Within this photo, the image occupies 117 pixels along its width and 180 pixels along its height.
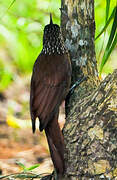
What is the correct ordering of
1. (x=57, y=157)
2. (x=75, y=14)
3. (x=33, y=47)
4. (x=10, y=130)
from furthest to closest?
(x=33, y=47) < (x=10, y=130) < (x=75, y=14) < (x=57, y=157)

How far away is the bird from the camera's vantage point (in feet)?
9.42

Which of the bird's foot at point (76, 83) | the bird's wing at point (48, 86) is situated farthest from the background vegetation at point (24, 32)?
the bird's foot at point (76, 83)

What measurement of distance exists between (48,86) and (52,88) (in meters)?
0.03

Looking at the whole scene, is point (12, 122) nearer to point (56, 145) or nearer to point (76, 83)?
point (76, 83)

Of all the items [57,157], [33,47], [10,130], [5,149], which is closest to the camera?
[57,157]

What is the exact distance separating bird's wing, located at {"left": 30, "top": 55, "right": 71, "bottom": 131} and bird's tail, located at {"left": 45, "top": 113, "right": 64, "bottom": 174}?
0.06 meters

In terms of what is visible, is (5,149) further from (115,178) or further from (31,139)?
(115,178)

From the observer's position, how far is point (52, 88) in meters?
3.22

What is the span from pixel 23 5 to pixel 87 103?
3.67 metres

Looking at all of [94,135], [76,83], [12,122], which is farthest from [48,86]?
[12,122]

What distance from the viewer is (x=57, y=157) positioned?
2.81 metres

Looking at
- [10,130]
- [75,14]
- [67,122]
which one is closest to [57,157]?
[67,122]

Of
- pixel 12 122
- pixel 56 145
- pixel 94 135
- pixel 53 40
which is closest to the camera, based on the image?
pixel 94 135

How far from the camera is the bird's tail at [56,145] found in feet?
9.16
